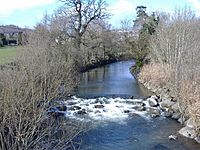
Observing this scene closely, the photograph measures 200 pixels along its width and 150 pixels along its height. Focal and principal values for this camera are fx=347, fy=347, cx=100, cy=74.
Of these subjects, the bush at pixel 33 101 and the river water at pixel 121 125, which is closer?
the bush at pixel 33 101

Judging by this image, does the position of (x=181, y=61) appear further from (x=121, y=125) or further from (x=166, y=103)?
(x=121, y=125)

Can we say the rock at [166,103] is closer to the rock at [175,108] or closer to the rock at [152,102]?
the rock at [152,102]

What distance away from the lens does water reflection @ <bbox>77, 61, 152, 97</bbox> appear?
33906 millimetres

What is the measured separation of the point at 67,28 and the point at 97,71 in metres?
8.00

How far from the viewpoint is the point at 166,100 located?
28.1 meters

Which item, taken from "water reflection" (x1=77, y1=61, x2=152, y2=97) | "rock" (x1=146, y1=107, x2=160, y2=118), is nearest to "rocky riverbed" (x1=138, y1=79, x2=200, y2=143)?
"rock" (x1=146, y1=107, x2=160, y2=118)

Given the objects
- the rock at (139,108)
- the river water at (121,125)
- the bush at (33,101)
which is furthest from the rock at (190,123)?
the bush at (33,101)

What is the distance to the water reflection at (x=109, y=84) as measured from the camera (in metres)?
33.9

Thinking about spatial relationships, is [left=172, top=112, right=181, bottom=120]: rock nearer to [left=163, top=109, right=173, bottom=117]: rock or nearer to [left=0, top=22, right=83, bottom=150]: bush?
[left=163, top=109, right=173, bottom=117]: rock

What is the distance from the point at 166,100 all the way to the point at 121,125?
22.4ft

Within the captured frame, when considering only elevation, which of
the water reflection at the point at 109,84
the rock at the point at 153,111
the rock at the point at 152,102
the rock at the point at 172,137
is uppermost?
the water reflection at the point at 109,84

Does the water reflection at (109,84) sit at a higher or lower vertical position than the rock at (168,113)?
higher

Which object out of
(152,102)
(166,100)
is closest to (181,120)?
(166,100)

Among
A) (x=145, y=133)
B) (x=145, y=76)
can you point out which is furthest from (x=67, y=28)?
(x=145, y=133)
